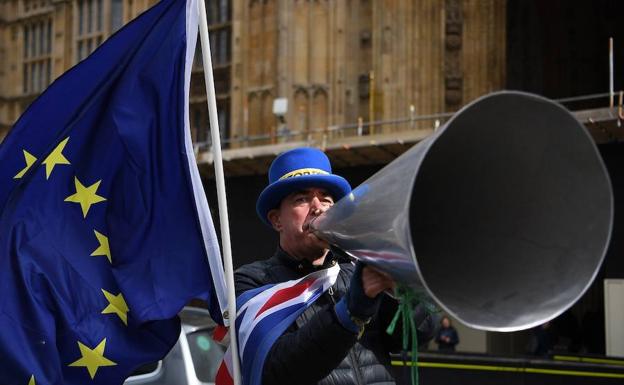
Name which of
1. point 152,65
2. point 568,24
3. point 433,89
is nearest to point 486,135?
point 152,65

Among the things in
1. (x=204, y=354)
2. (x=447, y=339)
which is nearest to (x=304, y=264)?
(x=204, y=354)

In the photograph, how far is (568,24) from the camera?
23062 millimetres

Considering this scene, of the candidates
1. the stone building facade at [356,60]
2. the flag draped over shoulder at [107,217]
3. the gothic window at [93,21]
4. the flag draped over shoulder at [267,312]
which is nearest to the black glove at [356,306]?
the flag draped over shoulder at [267,312]

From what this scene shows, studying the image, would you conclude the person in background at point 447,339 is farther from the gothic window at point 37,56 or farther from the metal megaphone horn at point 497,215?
the gothic window at point 37,56

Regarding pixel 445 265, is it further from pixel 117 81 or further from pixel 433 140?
pixel 117 81

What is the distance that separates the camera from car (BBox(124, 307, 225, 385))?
5762 millimetres

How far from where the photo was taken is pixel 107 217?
3127mm

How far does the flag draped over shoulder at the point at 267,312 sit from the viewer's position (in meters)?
2.65

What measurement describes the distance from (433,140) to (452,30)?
16650 mm

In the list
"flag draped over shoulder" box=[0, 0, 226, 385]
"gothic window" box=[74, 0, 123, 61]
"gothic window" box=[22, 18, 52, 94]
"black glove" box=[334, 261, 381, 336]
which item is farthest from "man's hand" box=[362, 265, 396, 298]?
"gothic window" box=[22, 18, 52, 94]

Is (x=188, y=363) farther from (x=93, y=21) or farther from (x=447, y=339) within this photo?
(x=93, y=21)

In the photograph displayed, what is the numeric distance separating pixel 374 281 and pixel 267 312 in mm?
631

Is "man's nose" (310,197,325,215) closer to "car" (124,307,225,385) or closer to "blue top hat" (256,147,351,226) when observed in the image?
"blue top hat" (256,147,351,226)

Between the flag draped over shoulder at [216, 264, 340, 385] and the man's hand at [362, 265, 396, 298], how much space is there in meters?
0.50
